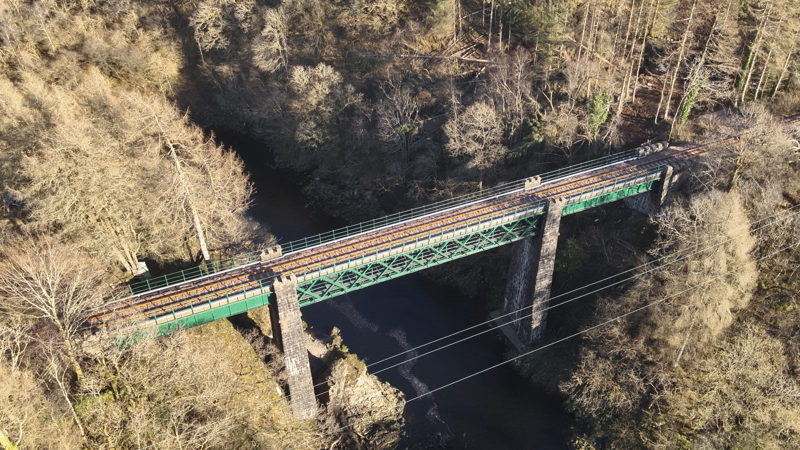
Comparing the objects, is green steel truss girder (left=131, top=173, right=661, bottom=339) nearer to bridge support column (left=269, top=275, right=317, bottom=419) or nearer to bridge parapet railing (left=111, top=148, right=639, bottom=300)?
bridge support column (left=269, top=275, right=317, bottom=419)

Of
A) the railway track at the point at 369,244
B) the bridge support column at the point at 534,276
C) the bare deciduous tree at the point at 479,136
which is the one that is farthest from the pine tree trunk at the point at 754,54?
the bridge support column at the point at 534,276

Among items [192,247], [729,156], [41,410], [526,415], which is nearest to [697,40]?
[729,156]

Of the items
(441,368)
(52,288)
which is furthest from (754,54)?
(52,288)

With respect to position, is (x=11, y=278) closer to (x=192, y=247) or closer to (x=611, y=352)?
(x=192, y=247)

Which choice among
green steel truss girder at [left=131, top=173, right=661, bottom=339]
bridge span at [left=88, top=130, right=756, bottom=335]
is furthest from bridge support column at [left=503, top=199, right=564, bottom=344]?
green steel truss girder at [left=131, top=173, right=661, bottom=339]

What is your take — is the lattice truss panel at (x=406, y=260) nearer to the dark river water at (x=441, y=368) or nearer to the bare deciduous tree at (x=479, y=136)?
the dark river water at (x=441, y=368)
